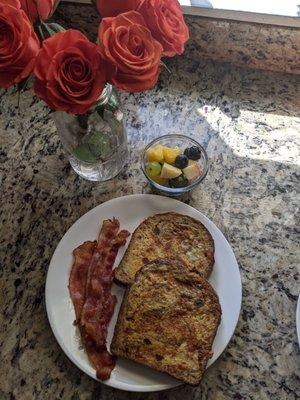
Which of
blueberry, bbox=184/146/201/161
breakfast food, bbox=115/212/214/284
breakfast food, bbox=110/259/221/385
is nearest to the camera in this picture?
breakfast food, bbox=110/259/221/385

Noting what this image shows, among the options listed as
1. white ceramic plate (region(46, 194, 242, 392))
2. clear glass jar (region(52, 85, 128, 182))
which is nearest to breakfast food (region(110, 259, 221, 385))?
white ceramic plate (region(46, 194, 242, 392))

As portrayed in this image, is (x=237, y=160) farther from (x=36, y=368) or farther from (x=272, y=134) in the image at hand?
(x=36, y=368)

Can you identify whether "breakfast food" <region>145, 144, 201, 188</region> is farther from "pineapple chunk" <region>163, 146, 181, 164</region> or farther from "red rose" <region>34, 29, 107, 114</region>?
"red rose" <region>34, 29, 107, 114</region>

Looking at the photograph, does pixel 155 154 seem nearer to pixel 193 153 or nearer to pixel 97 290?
pixel 193 153

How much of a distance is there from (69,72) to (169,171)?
0.39 meters

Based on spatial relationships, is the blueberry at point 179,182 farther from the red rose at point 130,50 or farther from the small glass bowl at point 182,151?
the red rose at point 130,50

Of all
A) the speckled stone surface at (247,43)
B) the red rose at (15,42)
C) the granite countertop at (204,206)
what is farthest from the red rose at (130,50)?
the speckled stone surface at (247,43)

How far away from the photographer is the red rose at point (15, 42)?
0.69 m

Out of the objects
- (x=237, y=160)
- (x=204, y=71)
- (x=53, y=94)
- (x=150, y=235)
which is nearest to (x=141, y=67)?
(x=53, y=94)

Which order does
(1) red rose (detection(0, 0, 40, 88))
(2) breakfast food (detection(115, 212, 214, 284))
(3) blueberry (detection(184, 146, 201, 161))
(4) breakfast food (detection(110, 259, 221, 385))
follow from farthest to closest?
(3) blueberry (detection(184, 146, 201, 161)) → (2) breakfast food (detection(115, 212, 214, 284)) → (4) breakfast food (detection(110, 259, 221, 385)) → (1) red rose (detection(0, 0, 40, 88))

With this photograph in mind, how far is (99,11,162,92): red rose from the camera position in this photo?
709mm

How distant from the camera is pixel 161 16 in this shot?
75cm

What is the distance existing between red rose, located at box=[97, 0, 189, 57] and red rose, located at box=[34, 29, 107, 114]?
0.10 metres

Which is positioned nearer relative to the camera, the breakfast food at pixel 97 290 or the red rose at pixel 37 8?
the red rose at pixel 37 8
